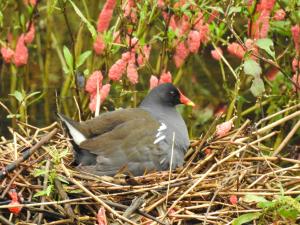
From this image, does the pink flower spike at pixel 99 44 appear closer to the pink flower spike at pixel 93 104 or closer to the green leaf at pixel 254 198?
the pink flower spike at pixel 93 104

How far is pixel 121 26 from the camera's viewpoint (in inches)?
261

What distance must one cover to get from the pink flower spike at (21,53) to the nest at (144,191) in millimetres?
1549

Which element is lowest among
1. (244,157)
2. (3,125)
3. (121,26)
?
(3,125)

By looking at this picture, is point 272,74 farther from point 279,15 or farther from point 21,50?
point 21,50

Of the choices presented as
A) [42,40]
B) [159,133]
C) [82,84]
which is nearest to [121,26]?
[82,84]

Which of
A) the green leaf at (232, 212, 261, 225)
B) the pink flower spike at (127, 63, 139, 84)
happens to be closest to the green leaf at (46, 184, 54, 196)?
the green leaf at (232, 212, 261, 225)

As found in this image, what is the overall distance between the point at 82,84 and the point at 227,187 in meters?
1.63

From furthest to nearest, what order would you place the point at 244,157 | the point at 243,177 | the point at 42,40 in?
the point at 42,40 → the point at 244,157 → the point at 243,177

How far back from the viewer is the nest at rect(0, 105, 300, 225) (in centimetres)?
497

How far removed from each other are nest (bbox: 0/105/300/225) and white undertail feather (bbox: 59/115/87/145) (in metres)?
0.18

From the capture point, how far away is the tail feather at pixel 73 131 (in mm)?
5625

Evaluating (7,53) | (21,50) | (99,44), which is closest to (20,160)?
(99,44)

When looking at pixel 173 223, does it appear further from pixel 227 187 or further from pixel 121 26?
pixel 121 26

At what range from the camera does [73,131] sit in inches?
222
